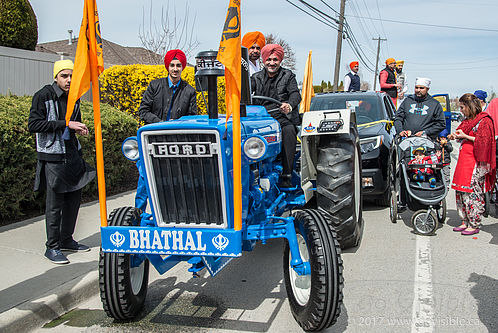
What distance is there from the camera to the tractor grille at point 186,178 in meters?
3.43

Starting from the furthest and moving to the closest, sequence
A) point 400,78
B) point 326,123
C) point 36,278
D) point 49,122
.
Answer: point 400,78 < point 326,123 < point 49,122 < point 36,278

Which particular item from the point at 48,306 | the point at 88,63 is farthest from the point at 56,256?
the point at 88,63

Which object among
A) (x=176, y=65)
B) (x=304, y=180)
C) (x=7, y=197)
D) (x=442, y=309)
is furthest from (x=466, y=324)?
(x=7, y=197)

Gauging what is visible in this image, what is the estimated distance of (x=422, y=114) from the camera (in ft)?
23.4

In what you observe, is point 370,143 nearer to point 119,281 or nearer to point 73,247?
point 73,247

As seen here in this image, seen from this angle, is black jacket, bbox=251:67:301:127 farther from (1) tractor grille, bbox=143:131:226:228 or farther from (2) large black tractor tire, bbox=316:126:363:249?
(1) tractor grille, bbox=143:131:226:228

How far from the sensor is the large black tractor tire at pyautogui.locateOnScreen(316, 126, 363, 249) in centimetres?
508

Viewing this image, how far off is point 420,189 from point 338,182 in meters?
1.97

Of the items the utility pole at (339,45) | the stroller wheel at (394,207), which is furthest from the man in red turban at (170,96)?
the utility pole at (339,45)

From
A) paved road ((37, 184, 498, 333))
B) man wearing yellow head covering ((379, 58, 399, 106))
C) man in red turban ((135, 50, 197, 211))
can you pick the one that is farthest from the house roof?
paved road ((37, 184, 498, 333))

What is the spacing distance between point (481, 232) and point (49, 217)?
5.39 meters

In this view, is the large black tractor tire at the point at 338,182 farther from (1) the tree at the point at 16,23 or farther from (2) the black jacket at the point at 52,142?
(1) the tree at the point at 16,23

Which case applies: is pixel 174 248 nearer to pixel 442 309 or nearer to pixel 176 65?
pixel 442 309

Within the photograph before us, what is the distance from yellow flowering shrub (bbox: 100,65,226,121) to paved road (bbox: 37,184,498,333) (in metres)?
6.01
